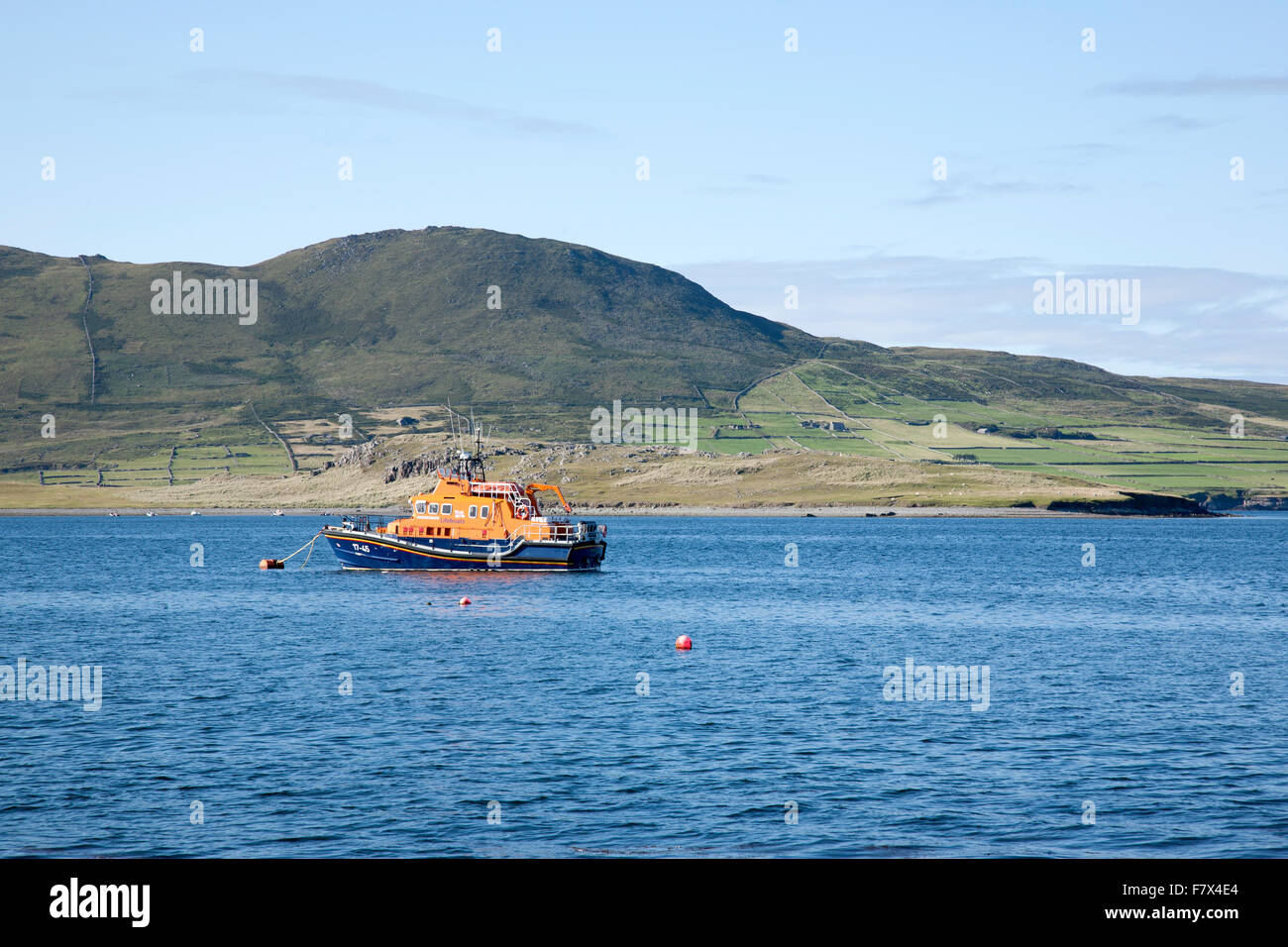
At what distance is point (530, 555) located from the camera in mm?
93375

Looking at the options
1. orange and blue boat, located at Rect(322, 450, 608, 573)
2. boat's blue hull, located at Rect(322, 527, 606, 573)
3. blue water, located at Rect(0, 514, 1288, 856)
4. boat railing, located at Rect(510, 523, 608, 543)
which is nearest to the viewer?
blue water, located at Rect(0, 514, 1288, 856)

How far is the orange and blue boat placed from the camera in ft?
301

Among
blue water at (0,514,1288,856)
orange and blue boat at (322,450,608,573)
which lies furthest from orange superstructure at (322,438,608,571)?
blue water at (0,514,1288,856)

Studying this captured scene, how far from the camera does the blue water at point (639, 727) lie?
77.9 feet

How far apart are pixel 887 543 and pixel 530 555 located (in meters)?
68.7

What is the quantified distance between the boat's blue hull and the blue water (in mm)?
10071

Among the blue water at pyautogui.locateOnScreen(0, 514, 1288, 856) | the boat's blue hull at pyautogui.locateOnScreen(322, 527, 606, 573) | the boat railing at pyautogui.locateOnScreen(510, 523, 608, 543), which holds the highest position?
the boat railing at pyautogui.locateOnScreen(510, 523, 608, 543)

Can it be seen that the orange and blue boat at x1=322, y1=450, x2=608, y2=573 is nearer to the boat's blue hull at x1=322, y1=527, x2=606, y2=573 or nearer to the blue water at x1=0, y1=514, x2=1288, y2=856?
the boat's blue hull at x1=322, y1=527, x2=606, y2=573

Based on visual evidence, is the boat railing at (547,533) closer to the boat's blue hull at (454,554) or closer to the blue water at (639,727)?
the boat's blue hull at (454,554)

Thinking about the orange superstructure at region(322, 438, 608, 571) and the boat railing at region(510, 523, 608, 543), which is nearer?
the orange superstructure at region(322, 438, 608, 571)

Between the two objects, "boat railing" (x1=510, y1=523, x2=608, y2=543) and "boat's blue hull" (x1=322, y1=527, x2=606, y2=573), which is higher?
"boat railing" (x1=510, y1=523, x2=608, y2=543)

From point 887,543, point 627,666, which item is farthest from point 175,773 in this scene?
point 887,543
